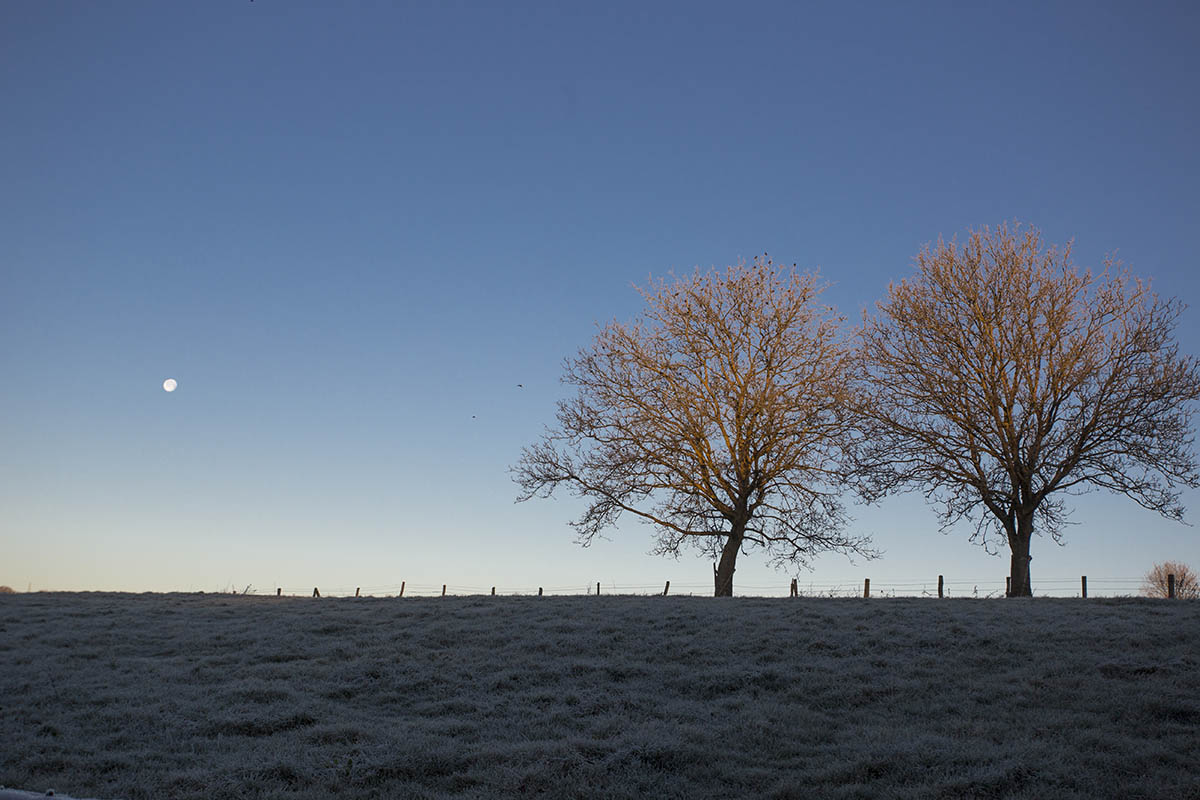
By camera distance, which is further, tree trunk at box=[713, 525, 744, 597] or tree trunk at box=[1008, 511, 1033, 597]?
tree trunk at box=[713, 525, 744, 597]

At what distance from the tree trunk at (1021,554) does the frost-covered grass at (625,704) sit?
7.31m

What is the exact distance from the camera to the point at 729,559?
32.8 meters

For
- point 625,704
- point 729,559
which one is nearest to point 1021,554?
point 729,559

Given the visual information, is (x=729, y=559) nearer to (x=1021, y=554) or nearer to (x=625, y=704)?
(x=1021, y=554)

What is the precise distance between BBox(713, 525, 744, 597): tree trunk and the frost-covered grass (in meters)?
9.20

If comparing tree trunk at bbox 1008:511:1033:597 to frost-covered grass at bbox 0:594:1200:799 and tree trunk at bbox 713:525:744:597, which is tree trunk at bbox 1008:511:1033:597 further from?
tree trunk at bbox 713:525:744:597

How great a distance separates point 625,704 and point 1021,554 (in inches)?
865

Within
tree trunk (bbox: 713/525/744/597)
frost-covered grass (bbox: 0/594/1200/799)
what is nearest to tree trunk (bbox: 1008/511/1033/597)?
frost-covered grass (bbox: 0/594/1200/799)

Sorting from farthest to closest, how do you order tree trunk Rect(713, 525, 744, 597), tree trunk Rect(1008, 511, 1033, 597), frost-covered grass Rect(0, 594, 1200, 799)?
tree trunk Rect(713, 525, 744, 597) → tree trunk Rect(1008, 511, 1033, 597) → frost-covered grass Rect(0, 594, 1200, 799)

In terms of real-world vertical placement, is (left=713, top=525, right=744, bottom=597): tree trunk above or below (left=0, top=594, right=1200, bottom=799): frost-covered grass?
above

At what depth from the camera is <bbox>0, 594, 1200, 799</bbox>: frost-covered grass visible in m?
10.8

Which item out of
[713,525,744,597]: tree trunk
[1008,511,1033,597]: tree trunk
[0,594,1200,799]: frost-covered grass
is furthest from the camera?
[713,525,744,597]: tree trunk

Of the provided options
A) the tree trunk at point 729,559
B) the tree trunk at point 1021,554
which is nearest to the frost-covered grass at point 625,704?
the tree trunk at point 1021,554

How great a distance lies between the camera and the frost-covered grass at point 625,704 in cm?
1084
